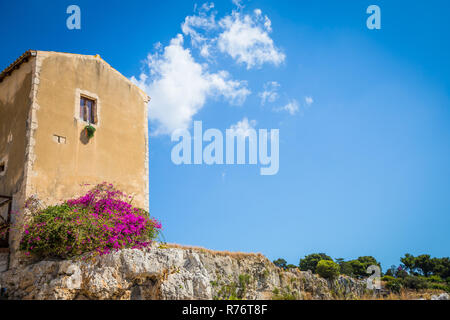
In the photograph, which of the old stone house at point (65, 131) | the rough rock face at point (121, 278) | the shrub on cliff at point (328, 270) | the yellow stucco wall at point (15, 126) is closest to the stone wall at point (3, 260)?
the old stone house at point (65, 131)

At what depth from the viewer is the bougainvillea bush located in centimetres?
1105

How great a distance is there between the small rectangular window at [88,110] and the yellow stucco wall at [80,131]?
0.24 meters

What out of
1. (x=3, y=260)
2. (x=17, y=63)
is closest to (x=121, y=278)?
(x=3, y=260)

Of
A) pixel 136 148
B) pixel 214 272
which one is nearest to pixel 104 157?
pixel 136 148

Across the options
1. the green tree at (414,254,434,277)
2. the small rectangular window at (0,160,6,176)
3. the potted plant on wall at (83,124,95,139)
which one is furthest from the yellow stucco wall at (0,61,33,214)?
the green tree at (414,254,434,277)

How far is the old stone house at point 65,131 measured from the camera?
12.4 m

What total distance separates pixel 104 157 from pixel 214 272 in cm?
668

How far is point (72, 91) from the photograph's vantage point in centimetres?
1402

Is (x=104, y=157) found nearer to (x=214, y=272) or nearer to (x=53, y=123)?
(x=53, y=123)

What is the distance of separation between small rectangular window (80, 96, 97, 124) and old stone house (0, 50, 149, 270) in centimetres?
4

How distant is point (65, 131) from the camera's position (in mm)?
13367

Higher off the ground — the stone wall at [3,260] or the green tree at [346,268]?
the stone wall at [3,260]

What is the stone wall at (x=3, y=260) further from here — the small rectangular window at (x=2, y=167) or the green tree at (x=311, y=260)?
the green tree at (x=311, y=260)

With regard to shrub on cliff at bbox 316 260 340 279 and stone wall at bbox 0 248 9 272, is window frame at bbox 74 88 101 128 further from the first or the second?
shrub on cliff at bbox 316 260 340 279
